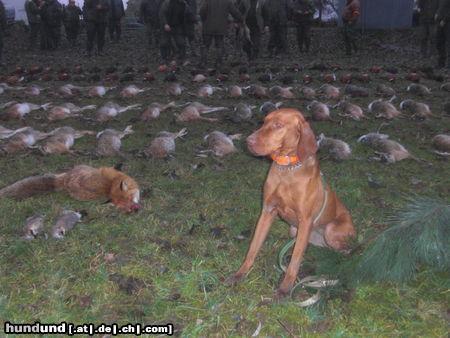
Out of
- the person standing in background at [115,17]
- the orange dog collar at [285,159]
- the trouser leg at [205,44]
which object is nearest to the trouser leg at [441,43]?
the trouser leg at [205,44]

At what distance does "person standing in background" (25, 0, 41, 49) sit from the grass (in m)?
17.3

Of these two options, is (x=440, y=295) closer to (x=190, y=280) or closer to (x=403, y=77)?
(x=190, y=280)

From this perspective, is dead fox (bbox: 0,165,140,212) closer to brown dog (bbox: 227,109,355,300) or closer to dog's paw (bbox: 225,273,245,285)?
dog's paw (bbox: 225,273,245,285)

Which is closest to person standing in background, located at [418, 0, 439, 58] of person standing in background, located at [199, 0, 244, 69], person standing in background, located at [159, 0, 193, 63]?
person standing in background, located at [199, 0, 244, 69]

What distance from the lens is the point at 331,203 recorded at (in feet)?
11.6

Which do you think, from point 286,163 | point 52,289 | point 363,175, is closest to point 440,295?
point 286,163

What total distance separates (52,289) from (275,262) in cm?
187

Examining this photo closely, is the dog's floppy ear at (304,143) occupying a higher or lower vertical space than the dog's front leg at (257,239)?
higher

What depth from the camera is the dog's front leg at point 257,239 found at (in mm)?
3416

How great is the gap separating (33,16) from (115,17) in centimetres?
403

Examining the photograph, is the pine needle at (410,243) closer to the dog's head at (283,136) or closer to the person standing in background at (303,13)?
the dog's head at (283,136)

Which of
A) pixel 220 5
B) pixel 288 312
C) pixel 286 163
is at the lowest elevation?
pixel 288 312

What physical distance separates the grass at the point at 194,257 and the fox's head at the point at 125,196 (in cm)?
13

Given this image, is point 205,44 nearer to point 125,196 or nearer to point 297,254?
point 125,196
